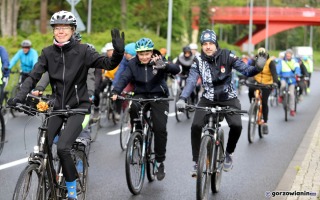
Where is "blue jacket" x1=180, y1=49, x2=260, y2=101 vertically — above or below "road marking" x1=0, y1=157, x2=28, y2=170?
above

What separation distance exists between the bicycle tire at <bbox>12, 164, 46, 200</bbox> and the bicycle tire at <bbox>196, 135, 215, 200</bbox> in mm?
1697

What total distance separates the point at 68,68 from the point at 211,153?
194cm

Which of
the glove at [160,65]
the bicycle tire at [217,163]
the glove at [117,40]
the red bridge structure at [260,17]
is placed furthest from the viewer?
the red bridge structure at [260,17]

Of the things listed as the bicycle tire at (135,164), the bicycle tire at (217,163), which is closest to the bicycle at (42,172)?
the bicycle tire at (135,164)

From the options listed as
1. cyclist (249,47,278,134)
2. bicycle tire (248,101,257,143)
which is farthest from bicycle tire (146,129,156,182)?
cyclist (249,47,278,134)

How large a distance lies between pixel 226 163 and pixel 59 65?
2839 millimetres

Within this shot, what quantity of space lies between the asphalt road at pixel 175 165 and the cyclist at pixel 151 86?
1.74 ft

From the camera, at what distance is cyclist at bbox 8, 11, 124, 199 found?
6.12 metres

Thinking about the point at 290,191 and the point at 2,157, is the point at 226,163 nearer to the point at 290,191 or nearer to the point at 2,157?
the point at 290,191

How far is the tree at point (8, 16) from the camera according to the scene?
41.4 meters

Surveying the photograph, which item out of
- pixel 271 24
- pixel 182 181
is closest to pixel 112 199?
pixel 182 181

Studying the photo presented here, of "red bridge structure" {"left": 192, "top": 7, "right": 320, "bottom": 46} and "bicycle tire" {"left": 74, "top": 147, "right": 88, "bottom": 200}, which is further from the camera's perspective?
"red bridge structure" {"left": 192, "top": 7, "right": 320, "bottom": 46}

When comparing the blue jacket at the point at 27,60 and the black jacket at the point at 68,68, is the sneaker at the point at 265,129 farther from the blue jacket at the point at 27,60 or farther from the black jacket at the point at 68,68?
the black jacket at the point at 68,68

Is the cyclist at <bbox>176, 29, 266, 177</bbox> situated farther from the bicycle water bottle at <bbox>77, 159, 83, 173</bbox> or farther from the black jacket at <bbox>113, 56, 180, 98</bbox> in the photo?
the bicycle water bottle at <bbox>77, 159, 83, 173</bbox>
